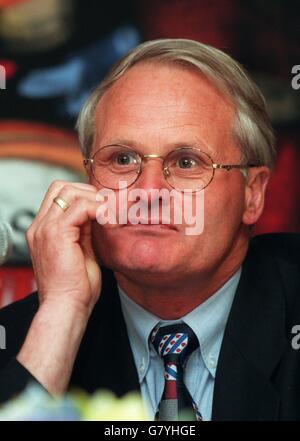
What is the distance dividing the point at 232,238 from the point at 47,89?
0.89 m

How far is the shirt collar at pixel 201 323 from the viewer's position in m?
2.02

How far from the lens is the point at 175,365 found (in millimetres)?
1973

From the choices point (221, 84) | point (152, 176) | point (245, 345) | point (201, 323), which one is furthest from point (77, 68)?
point (245, 345)

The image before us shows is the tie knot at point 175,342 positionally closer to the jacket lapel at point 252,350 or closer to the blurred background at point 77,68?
the jacket lapel at point 252,350

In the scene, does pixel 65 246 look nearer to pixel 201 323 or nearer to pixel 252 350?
pixel 201 323

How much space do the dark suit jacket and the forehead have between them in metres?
0.38

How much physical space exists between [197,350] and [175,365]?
80 millimetres

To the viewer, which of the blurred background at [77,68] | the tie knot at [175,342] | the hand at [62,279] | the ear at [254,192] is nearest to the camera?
the hand at [62,279]

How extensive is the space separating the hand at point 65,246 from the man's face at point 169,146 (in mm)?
79

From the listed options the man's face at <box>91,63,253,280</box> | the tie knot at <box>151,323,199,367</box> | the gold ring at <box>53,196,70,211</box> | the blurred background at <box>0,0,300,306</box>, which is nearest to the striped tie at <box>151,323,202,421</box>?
the tie knot at <box>151,323,199,367</box>

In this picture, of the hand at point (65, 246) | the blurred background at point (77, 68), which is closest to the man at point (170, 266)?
the hand at point (65, 246)

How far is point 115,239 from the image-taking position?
6.43 feet

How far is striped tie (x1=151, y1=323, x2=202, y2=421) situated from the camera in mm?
1935
